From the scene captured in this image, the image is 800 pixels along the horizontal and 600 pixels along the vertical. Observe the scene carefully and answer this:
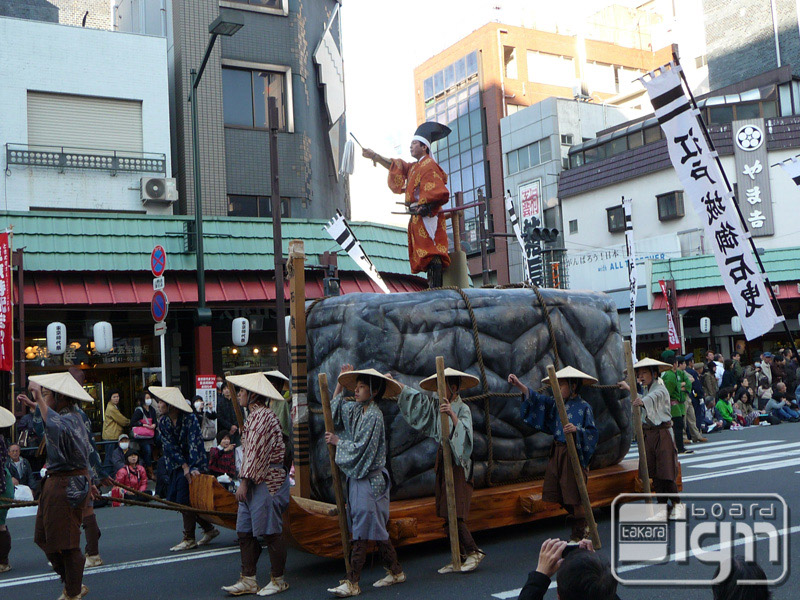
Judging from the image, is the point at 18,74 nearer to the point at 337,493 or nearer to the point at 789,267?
the point at 337,493

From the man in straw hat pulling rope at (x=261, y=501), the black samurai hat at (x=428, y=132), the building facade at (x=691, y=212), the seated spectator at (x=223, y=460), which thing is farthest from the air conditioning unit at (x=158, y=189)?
the building facade at (x=691, y=212)

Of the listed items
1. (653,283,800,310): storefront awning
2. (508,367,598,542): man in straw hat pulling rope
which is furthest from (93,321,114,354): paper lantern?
(653,283,800,310): storefront awning

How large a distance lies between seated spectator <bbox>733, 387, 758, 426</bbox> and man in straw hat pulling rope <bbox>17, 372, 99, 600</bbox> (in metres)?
18.0

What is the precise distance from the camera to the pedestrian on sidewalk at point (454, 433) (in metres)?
7.31

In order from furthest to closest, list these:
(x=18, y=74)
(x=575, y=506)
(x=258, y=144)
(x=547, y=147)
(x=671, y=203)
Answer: (x=547, y=147) → (x=671, y=203) → (x=258, y=144) → (x=18, y=74) → (x=575, y=506)

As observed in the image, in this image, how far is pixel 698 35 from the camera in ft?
149

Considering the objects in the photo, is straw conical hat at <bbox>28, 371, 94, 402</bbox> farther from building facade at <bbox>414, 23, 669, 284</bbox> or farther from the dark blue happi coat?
building facade at <bbox>414, 23, 669, 284</bbox>

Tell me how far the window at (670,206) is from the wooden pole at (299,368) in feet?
99.9

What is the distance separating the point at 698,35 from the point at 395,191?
41.1 meters

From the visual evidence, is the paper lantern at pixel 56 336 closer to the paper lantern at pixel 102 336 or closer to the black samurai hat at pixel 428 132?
the paper lantern at pixel 102 336

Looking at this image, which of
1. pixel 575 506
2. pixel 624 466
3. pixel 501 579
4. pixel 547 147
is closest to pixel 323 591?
pixel 501 579

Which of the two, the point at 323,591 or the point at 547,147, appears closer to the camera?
the point at 323,591

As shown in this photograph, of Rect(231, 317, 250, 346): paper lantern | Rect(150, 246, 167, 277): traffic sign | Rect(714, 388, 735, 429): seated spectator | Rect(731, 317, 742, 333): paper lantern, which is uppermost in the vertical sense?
Rect(150, 246, 167, 277): traffic sign

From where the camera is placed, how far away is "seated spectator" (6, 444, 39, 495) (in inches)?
504
